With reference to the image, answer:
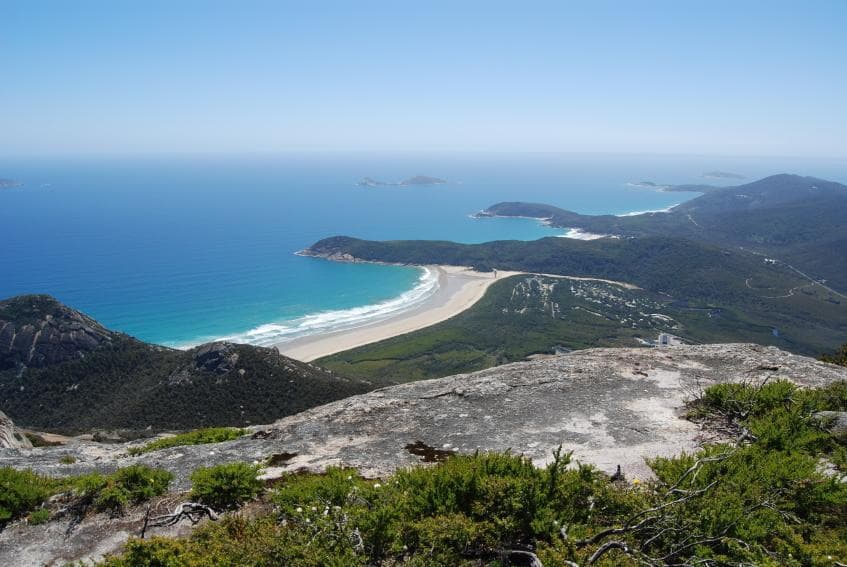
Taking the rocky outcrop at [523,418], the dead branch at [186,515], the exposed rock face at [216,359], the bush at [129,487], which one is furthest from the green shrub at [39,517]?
the exposed rock face at [216,359]

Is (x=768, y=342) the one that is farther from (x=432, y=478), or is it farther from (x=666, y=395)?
(x=432, y=478)

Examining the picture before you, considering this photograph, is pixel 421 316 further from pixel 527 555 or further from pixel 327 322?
pixel 527 555

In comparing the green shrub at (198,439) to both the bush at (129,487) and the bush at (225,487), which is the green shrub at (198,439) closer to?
the bush at (129,487)

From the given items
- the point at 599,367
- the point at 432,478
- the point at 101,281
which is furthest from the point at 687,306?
the point at 101,281

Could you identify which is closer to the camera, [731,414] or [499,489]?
[499,489]

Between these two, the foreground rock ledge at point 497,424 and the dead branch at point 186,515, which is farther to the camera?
the foreground rock ledge at point 497,424

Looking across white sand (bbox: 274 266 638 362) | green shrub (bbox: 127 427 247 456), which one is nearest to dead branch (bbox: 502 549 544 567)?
green shrub (bbox: 127 427 247 456)
